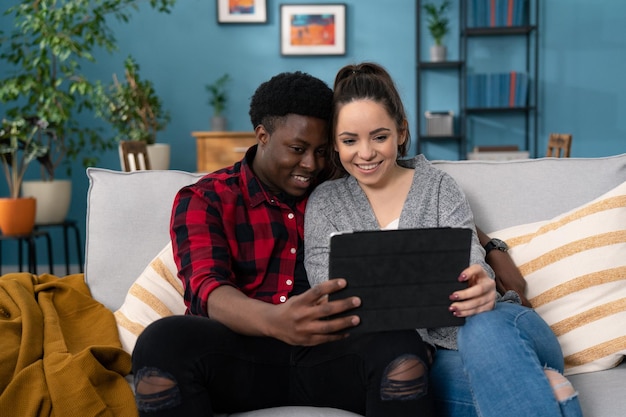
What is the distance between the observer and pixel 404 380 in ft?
4.13

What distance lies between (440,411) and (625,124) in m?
→ 4.46

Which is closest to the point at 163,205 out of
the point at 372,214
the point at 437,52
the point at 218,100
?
the point at 372,214

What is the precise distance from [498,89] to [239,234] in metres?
3.91

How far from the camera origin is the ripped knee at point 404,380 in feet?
4.12

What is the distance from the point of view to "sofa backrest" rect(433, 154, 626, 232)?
5.83ft

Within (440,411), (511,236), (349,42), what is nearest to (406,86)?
(349,42)

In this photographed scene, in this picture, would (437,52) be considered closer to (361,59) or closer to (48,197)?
(361,59)

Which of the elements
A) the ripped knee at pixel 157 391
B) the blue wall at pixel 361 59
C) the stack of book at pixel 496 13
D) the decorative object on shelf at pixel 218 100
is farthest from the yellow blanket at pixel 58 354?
the stack of book at pixel 496 13

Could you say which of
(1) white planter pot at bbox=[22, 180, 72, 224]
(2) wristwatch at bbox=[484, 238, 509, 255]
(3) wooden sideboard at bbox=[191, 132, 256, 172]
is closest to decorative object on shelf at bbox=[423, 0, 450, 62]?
(3) wooden sideboard at bbox=[191, 132, 256, 172]

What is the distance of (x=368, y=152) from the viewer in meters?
1.56

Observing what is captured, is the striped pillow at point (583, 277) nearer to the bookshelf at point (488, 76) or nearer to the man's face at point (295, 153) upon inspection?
the man's face at point (295, 153)

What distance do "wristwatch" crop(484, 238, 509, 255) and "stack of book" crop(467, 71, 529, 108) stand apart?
3.60 m

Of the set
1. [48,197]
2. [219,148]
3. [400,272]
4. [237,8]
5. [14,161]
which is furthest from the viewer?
[237,8]

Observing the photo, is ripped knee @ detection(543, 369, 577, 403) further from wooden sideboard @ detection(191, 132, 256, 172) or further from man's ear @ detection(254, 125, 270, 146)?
wooden sideboard @ detection(191, 132, 256, 172)
